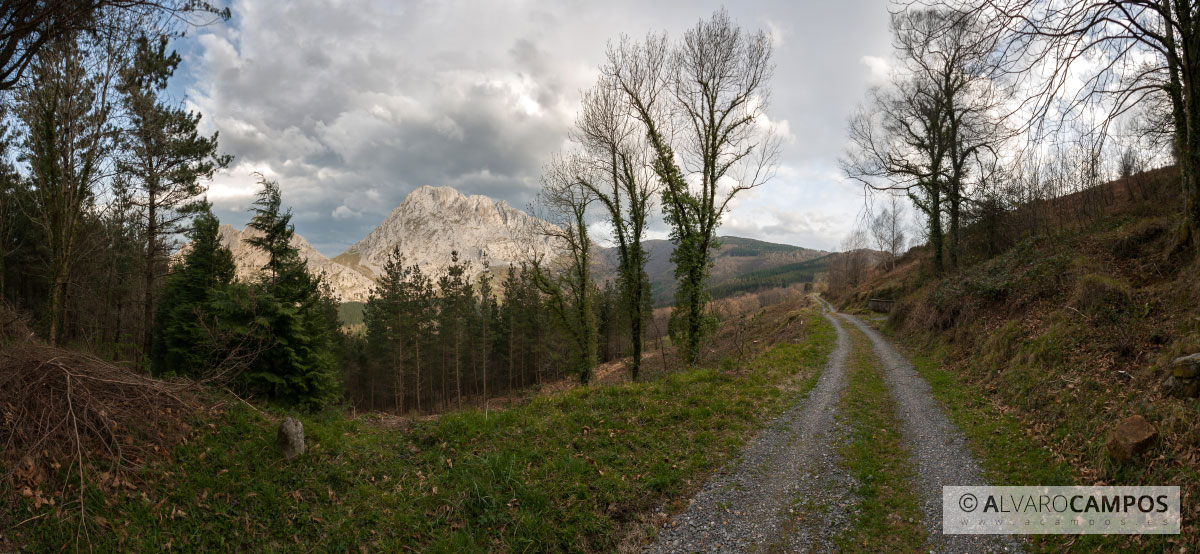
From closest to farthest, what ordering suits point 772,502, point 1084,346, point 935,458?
point 772,502 < point 935,458 < point 1084,346

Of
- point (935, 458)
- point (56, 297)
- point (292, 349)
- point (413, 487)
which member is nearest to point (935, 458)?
point (935, 458)

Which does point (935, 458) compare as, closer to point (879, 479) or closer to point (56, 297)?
point (879, 479)

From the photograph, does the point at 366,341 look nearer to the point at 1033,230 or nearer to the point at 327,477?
the point at 327,477

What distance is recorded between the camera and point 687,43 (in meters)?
15.1

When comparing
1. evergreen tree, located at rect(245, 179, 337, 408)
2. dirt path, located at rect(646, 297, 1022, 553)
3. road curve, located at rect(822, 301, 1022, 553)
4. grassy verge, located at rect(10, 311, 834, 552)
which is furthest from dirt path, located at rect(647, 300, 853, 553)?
evergreen tree, located at rect(245, 179, 337, 408)

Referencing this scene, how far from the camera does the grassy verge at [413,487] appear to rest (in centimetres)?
495

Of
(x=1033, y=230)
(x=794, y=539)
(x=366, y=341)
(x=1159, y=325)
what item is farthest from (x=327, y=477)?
(x=366, y=341)

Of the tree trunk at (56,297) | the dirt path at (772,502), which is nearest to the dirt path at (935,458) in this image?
the dirt path at (772,502)

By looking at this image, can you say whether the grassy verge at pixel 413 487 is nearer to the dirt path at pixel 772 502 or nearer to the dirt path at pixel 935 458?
the dirt path at pixel 772 502

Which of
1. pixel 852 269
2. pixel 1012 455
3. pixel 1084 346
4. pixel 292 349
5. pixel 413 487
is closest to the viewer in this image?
pixel 413 487

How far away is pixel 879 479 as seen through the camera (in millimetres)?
6398

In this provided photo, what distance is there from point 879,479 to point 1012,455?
2.31 meters

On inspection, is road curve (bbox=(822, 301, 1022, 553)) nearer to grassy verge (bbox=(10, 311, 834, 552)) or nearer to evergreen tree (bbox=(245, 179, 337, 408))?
grassy verge (bbox=(10, 311, 834, 552))

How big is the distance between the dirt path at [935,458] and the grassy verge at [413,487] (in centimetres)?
294
